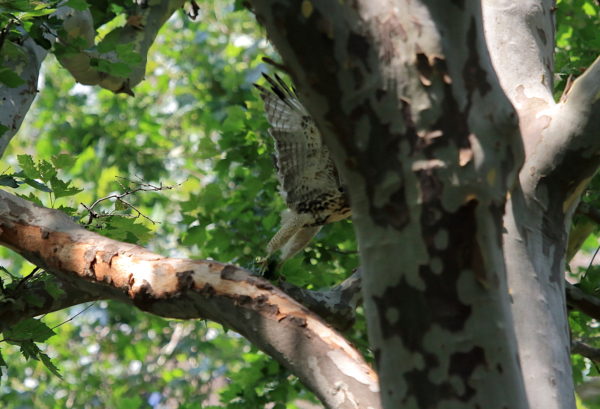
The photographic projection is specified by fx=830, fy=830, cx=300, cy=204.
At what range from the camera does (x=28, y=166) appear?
2.55 m

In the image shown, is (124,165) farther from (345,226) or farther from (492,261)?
(492,261)

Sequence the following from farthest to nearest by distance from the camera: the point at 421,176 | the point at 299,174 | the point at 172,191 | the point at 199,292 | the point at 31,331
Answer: the point at 172,191 < the point at 299,174 < the point at 31,331 < the point at 199,292 < the point at 421,176

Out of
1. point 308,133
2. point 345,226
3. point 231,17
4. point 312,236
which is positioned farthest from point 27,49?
point 231,17

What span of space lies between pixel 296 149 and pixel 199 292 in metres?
1.58

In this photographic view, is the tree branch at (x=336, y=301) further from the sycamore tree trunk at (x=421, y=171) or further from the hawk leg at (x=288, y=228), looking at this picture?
the sycamore tree trunk at (x=421, y=171)

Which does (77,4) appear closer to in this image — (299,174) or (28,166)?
(28,166)

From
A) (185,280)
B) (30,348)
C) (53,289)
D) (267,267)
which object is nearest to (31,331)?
(30,348)

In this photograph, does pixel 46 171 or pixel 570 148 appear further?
pixel 46 171

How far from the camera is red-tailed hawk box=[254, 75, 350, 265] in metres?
3.46

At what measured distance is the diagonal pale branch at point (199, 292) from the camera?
5.91 ft

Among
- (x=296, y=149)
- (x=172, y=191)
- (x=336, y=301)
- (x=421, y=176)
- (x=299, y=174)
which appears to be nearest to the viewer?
(x=421, y=176)

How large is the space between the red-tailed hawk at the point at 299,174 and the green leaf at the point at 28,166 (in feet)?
3.88

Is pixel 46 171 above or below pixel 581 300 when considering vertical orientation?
above

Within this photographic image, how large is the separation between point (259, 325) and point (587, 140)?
0.85 m
